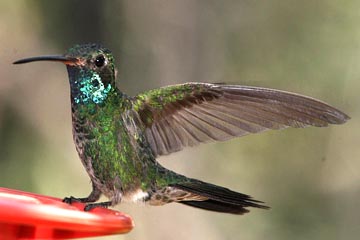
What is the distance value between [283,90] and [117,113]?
0.70 m

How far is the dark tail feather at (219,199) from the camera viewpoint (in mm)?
3113

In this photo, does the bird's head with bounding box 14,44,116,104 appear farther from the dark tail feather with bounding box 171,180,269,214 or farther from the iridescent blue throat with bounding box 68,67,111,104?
the dark tail feather with bounding box 171,180,269,214

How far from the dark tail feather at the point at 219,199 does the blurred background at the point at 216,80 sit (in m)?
2.56

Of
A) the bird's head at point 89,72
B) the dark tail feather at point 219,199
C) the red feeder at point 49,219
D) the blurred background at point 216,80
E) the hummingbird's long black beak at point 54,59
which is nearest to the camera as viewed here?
the red feeder at point 49,219

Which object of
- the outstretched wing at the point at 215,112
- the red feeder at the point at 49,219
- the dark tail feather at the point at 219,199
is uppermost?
the outstretched wing at the point at 215,112

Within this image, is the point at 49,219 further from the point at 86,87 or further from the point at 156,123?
the point at 156,123

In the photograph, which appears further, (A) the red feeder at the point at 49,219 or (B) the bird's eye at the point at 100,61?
(B) the bird's eye at the point at 100,61

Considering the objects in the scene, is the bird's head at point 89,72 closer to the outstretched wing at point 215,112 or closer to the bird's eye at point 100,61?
the bird's eye at point 100,61

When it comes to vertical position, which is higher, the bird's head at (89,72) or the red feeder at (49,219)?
the bird's head at (89,72)

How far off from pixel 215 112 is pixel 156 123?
27cm

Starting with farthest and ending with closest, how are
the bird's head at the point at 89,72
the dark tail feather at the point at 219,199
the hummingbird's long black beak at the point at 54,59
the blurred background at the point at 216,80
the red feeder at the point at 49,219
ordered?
the blurred background at the point at 216,80
the dark tail feather at the point at 219,199
the bird's head at the point at 89,72
the hummingbird's long black beak at the point at 54,59
the red feeder at the point at 49,219

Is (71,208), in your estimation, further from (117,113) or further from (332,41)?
(332,41)

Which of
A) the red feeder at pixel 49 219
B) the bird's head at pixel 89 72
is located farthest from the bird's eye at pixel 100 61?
the red feeder at pixel 49 219

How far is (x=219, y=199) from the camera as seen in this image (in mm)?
3145
